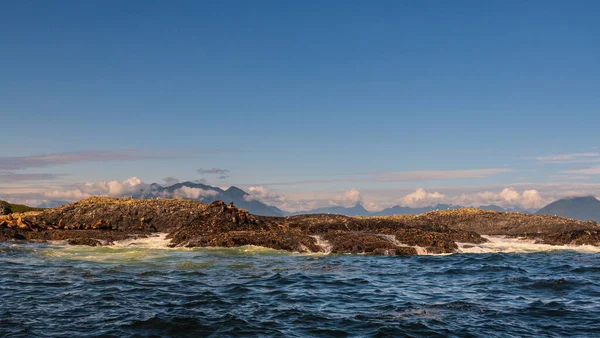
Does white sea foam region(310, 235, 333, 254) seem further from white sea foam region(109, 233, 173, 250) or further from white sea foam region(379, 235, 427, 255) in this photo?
white sea foam region(109, 233, 173, 250)

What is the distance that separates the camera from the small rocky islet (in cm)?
3734

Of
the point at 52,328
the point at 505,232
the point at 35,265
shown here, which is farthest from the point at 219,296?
the point at 505,232

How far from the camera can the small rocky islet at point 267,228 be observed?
3734 cm

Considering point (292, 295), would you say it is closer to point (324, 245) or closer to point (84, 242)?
point (324, 245)

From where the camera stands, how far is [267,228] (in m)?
42.4

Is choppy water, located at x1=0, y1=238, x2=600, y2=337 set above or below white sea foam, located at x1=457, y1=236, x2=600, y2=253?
above

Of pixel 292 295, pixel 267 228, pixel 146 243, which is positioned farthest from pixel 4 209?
pixel 292 295

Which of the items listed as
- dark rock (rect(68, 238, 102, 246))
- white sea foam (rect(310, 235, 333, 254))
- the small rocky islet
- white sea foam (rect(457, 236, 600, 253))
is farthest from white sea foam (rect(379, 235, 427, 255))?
dark rock (rect(68, 238, 102, 246))

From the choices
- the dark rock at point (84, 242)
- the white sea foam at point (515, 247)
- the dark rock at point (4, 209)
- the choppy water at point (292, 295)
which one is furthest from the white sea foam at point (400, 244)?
the dark rock at point (4, 209)

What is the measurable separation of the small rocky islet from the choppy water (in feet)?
13.1

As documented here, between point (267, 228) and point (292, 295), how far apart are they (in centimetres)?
2268

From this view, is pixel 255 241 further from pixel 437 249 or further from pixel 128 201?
pixel 128 201

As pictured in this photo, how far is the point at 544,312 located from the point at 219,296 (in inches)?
535

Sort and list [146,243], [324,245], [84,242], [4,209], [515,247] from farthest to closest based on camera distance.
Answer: [4,209], [515,247], [146,243], [84,242], [324,245]
